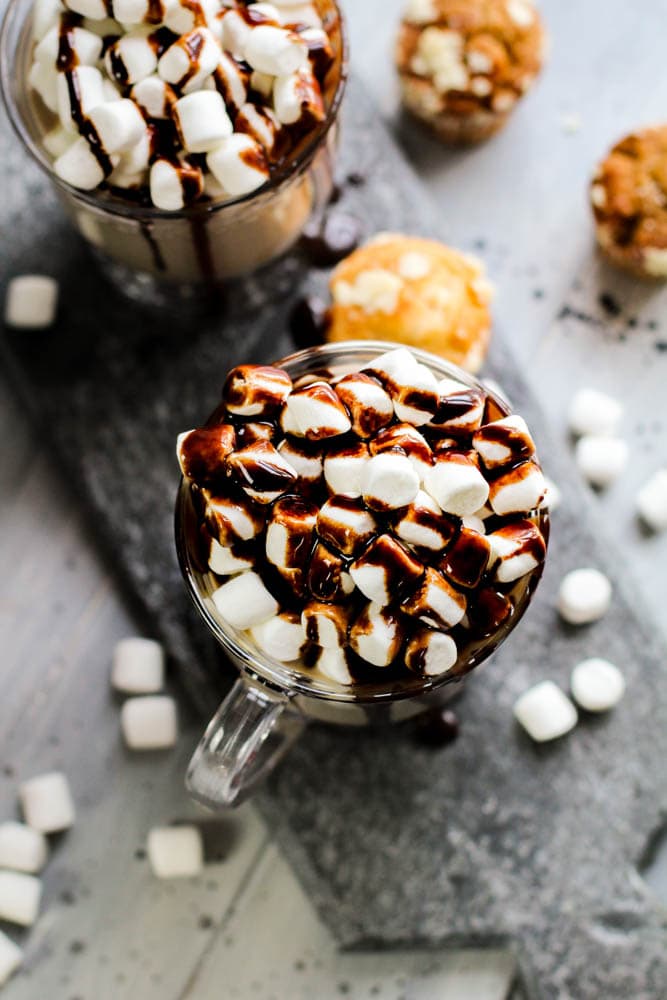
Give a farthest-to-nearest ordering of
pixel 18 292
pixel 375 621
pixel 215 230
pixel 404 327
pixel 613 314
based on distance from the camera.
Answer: pixel 613 314 → pixel 18 292 → pixel 404 327 → pixel 215 230 → pixel 375 621

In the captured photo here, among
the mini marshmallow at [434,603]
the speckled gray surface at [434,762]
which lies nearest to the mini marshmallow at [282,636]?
the mini marshmallow at [434,603]

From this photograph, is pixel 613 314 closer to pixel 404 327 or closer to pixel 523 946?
pixel 404 327

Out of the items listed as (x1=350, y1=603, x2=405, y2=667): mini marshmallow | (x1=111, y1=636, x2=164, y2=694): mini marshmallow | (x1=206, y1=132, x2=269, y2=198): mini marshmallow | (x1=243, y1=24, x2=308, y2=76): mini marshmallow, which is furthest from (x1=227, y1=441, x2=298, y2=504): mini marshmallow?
(x1=111, y1=636, x2=164, y2=694): mini marshmallow

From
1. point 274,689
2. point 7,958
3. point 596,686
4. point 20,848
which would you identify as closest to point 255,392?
point 274,689

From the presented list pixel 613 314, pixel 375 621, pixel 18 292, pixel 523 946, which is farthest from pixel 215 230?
pixel 523 946

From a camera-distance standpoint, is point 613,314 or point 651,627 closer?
point 651,627

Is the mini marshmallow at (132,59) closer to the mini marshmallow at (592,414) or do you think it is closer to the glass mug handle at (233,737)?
the glass mug handle at (233,737)
